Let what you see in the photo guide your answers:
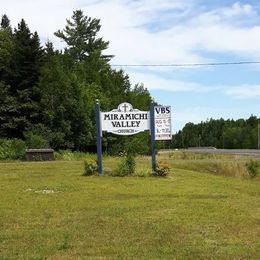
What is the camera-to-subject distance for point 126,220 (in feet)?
32.6

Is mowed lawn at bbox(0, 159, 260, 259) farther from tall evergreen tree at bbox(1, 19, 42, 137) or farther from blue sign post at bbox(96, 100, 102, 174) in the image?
tall evergreen tree at bbox(1, 19, 42, 137)

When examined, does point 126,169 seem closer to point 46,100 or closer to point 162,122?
point 162,122

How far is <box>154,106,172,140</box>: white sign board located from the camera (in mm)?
20000

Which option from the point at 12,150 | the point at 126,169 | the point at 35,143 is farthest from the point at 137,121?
the point at 35,143

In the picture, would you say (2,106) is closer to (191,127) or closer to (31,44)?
(31,44)

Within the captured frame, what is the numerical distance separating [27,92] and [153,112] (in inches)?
1029

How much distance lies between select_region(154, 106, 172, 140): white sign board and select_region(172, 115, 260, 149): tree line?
373 ft

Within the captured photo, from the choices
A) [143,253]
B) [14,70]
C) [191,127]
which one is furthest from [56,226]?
[191,127]

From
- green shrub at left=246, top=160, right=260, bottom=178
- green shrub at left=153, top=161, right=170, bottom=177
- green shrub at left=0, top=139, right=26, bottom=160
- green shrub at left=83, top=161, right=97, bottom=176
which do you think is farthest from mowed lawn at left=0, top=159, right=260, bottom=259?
green shrub at left=0, top=139, right=26, bottom=160

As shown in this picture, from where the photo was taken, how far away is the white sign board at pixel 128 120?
1991 centimetres

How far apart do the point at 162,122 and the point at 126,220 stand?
10.3m

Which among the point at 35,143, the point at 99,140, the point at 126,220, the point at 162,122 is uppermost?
the point at 162,122

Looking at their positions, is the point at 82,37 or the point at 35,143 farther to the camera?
the point at 82,37

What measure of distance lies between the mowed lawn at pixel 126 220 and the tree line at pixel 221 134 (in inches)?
4680
